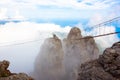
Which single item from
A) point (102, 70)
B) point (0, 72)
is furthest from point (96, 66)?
point (0, 72)

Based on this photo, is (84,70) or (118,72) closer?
(118,72)

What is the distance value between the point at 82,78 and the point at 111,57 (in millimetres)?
9599

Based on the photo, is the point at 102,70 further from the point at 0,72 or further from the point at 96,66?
the point at 0,72

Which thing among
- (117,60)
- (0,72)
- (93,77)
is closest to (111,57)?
(117,60)

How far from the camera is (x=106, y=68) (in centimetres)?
7612

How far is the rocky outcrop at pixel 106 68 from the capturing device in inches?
2918

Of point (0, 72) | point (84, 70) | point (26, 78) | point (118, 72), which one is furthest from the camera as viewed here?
point (0, 72)

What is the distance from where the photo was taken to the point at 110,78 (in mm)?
74062

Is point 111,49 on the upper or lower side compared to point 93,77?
upper

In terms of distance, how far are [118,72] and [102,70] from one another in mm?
4370

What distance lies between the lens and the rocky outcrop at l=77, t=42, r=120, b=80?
74125mm

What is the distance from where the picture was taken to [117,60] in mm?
74062

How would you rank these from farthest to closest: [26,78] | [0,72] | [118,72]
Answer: [0,72]
[26,78]
[118,72]

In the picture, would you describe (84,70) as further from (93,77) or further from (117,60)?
(117,60)
